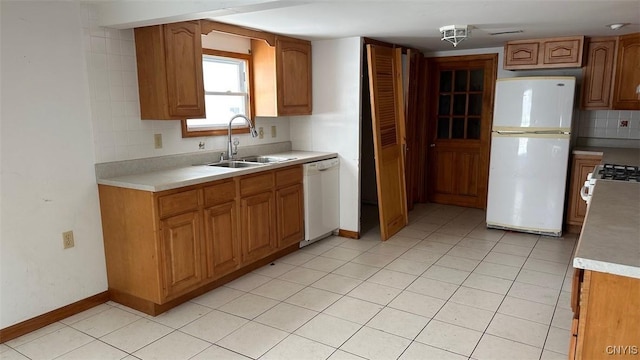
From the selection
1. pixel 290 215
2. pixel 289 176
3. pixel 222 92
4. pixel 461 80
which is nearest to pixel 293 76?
pixel 222 92

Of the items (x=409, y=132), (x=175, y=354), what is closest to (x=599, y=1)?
(x=409, y=132)

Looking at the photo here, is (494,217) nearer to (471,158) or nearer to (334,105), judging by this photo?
(471,158)

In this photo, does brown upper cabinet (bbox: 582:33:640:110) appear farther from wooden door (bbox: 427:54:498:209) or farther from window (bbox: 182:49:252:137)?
window (bbox: 182:49:252:137)

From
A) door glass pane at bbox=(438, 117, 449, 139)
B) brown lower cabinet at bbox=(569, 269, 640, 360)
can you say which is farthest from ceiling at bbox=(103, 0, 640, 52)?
brown lower cabinet at bbox=(569, 269, 640, 360)

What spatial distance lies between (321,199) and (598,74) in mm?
3137

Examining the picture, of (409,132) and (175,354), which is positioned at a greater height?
(409,132)

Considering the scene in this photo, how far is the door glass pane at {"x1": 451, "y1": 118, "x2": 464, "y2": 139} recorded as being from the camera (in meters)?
5.70

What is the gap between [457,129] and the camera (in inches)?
226

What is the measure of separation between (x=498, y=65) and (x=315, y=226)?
10.1 feet

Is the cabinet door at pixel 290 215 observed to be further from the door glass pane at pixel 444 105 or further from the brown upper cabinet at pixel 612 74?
the brown upper cabinet at pixel 612 74

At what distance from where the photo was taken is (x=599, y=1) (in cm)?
275

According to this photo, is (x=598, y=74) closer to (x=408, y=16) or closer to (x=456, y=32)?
(x=456, y=32)

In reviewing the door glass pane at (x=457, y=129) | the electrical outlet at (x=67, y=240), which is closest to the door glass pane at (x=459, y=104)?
the door glass pane at (x=457, y=129)

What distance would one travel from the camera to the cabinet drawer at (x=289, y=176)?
3.73 m
